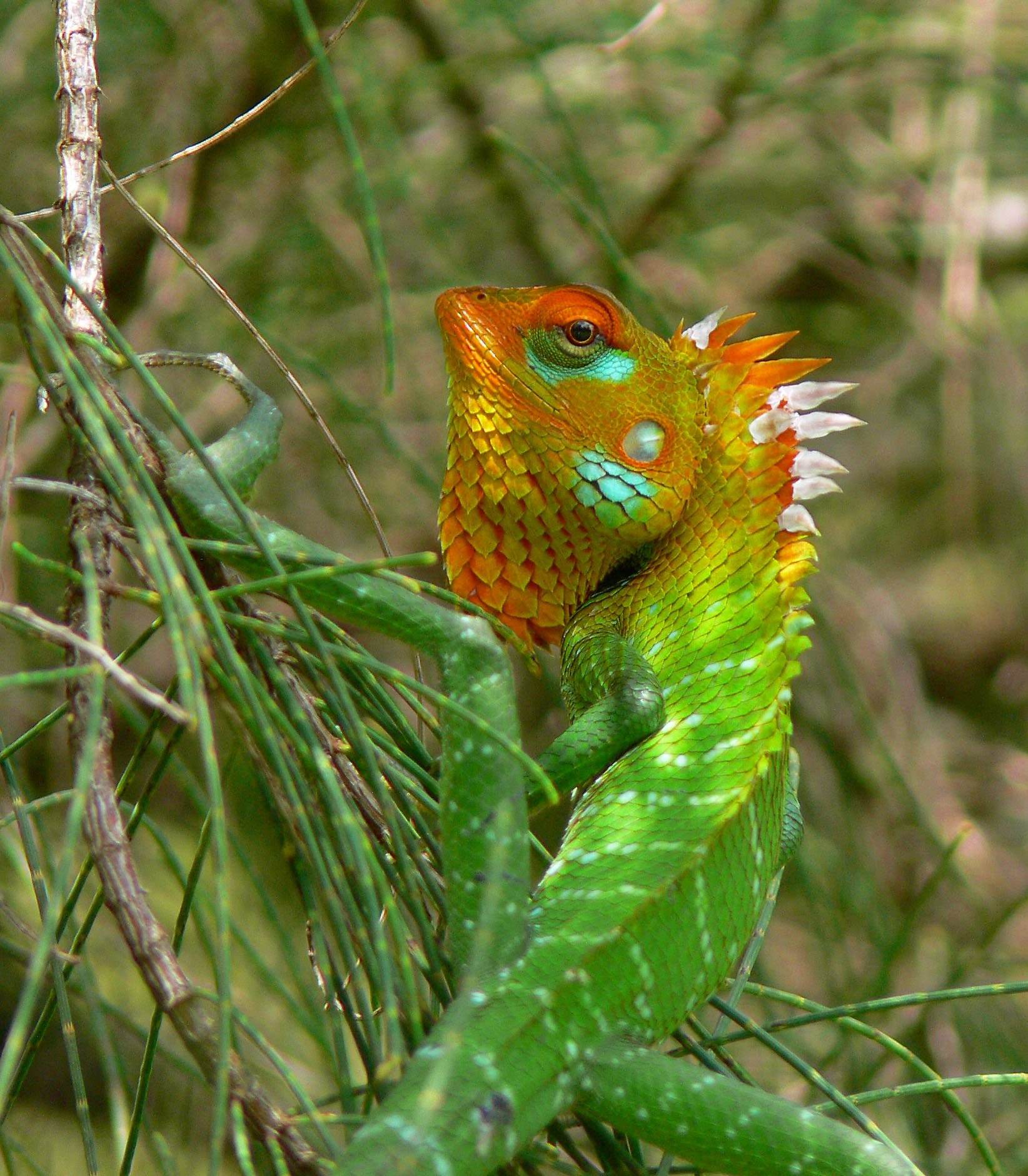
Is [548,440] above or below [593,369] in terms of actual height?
below

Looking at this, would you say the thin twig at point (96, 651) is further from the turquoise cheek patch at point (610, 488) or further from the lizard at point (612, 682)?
the turquoise cheek patch at point (610, 488)

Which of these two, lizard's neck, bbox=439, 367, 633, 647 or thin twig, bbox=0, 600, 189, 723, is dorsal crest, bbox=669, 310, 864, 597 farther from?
thin twig, bbox=0, 600, 189, 723

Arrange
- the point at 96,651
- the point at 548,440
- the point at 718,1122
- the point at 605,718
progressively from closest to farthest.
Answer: the point at 96,651 → the point at 718,1122 → the point at 605,718 → the point at 548,440

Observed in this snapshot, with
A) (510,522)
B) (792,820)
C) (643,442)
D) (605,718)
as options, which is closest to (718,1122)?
(605,718)

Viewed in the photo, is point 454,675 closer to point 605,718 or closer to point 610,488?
point 605,718

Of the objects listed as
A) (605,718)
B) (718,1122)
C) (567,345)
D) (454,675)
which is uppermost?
(567,345)

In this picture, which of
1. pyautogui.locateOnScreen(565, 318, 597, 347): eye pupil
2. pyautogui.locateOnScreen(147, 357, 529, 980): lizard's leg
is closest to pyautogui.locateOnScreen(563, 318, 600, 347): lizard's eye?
pyautogui.locateOnScreen(565, 318, 597, 347): eye pupil

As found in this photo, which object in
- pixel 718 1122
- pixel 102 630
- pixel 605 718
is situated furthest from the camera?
pixel 605 718

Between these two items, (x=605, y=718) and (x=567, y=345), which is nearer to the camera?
(x=605, y=718)
